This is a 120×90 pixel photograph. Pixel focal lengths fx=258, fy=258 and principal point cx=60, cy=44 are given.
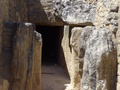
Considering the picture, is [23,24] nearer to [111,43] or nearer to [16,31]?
[16,31]

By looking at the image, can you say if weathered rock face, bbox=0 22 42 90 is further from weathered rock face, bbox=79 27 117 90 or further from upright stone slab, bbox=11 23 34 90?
weathered rock face, bbox=79 27 117 90

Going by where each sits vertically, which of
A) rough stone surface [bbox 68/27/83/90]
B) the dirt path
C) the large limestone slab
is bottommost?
the dirt path

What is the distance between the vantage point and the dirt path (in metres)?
6.67

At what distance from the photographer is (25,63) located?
4.11 metres

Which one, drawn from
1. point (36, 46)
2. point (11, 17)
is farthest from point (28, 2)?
point (36, 46)

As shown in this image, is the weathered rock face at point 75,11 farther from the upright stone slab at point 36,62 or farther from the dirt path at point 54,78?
the upright stone slab at point 36,62

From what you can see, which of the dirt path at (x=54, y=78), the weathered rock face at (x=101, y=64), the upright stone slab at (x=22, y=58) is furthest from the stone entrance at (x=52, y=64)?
the weathered rock face at (x=101, y=64)

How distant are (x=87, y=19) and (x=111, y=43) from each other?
3993mm

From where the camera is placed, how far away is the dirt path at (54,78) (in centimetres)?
667

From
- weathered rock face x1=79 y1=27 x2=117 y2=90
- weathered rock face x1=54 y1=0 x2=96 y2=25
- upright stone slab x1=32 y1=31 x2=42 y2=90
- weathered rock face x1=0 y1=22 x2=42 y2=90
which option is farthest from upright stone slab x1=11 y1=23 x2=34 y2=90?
weathered rock face x1=54 y1=0 x2=96 y2=25

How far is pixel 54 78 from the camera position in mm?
7484

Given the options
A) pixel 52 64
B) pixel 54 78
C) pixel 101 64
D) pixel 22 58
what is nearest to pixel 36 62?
pixel 22 58

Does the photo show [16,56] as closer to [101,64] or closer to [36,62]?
[36,62]

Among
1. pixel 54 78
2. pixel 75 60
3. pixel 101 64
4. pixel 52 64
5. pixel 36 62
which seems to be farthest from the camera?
pixel 52 64
